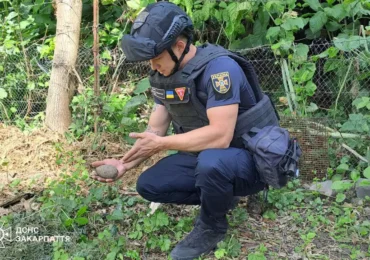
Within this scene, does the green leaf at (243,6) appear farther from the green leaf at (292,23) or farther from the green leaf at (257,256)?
the green leaf at (257,256)

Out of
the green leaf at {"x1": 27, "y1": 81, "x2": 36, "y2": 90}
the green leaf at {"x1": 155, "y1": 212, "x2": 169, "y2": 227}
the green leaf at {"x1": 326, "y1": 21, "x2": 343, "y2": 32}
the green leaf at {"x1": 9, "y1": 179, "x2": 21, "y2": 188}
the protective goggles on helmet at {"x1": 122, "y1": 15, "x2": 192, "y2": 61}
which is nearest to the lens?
the protective goggles on helmet at {"x1": 122, "y1": 15, "x2": 192, "y2": 61}

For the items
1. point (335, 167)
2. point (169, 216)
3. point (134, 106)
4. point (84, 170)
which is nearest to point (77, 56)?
point (134, 106)

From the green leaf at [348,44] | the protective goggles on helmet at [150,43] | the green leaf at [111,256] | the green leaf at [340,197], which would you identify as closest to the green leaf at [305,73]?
the green leaf at [348,44]

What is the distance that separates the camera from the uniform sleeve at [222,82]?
3.02 meters

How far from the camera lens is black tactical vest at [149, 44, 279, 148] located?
316 centimetres

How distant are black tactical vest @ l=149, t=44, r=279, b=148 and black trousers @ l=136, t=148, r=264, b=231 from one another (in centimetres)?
20

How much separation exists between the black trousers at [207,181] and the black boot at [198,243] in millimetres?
48

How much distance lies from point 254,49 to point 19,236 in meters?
2.98

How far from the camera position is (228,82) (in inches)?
119

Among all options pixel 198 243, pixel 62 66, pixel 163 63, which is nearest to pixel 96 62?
pixel 62 66

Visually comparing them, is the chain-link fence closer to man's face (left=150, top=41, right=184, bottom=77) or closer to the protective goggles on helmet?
man's face (left=150, top=41, right=184, bottom=77)

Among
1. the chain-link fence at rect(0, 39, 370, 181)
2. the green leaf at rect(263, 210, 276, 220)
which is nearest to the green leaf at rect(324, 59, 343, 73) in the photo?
the chain-link fence at rect(0, 39, 370, 181)

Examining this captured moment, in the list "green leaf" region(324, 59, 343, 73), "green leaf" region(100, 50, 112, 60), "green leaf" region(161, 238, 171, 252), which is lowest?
"green leaf" region(161, 238, 171, 252)

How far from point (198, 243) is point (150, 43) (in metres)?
1.24
